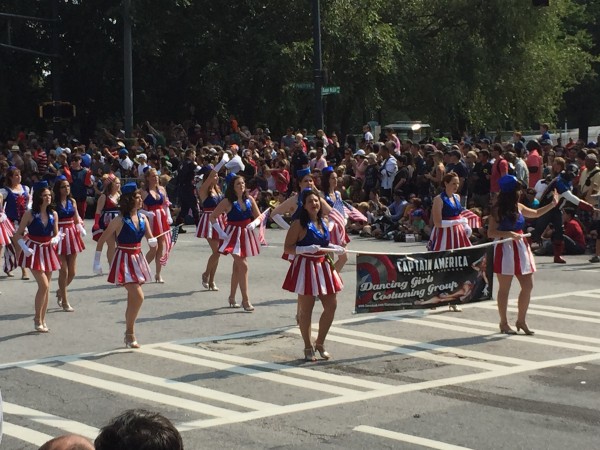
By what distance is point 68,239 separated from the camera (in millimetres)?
16922

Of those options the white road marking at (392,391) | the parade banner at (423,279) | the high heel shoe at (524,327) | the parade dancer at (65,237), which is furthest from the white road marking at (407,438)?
the parade dancer at (65,237)

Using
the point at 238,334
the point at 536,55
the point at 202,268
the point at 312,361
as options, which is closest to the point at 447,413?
the point at 312,361

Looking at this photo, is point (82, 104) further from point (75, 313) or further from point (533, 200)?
point (75, 313)

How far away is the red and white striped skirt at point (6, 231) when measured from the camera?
1955 centimetres

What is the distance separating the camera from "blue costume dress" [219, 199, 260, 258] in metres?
16.3

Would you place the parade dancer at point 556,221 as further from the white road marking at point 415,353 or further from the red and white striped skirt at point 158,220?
the white road marking at point 415,353

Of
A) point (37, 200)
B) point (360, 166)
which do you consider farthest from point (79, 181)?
point (37, 200)

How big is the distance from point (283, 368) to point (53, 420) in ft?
9.15

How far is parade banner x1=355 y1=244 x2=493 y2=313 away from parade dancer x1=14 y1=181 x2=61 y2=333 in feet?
12.8

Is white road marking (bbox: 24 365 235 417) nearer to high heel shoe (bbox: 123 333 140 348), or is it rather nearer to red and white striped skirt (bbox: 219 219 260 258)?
high heel shoe (bbox: 123 333 140 348)

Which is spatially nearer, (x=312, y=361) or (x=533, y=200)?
(x=312, y=361)

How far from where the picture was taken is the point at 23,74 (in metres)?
45.0

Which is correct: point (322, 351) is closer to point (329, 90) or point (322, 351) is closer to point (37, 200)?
point (37, 200)

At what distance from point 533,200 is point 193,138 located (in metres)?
16.0
